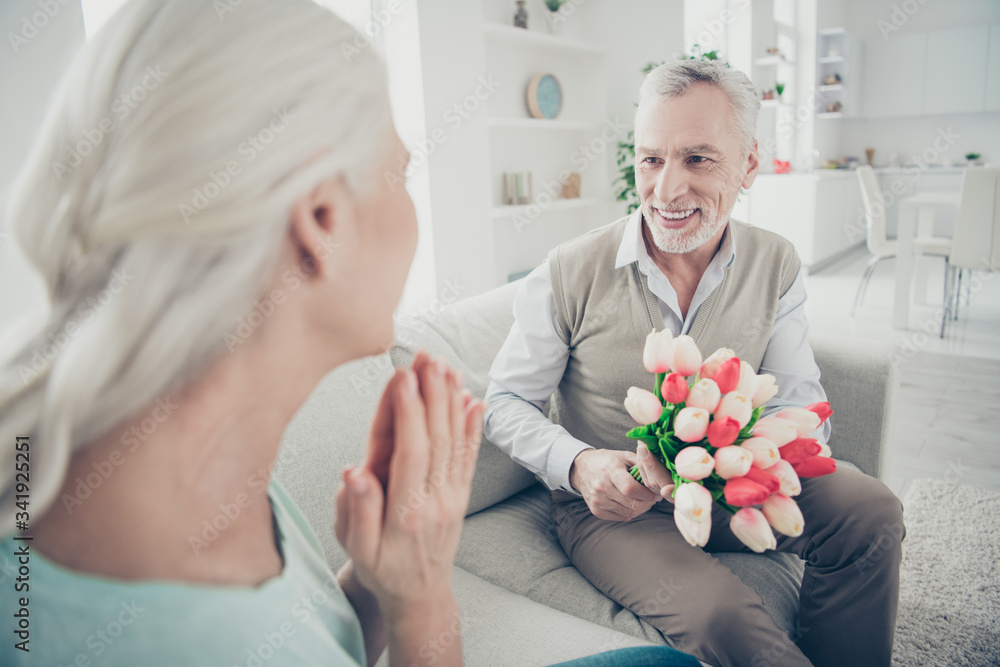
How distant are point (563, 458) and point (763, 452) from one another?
0.53 m

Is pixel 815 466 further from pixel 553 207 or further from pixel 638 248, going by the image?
pixel 553 207

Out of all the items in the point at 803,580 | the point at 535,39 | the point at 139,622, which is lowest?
the point at 803,580

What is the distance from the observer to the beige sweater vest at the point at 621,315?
4.61 ft

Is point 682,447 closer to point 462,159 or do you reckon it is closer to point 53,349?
point 53,349

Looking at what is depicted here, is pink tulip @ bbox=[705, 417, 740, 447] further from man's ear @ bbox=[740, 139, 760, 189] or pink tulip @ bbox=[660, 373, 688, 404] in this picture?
man's ear @ bbox=[740, 139, 760, 189]

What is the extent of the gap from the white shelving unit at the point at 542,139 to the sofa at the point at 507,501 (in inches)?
98.4

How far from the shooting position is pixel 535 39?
4.26 metres

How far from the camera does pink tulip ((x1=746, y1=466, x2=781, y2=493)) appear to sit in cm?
83

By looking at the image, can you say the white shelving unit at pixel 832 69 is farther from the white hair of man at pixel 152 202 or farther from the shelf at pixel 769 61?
the white hair of man at pixel 152 202

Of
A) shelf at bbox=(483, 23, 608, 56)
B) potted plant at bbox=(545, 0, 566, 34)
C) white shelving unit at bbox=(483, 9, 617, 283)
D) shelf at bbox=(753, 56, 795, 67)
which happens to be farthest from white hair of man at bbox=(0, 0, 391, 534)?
shelf at bbox=(753, 56, 795, 67)

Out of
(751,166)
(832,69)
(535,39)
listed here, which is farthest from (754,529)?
(832,69)

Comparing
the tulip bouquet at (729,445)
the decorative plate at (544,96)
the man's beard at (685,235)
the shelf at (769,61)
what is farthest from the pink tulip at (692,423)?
the shelf at (769,61)

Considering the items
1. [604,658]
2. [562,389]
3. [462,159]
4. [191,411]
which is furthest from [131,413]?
[462,159]

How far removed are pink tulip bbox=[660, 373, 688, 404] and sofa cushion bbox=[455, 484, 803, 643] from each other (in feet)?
1.55
